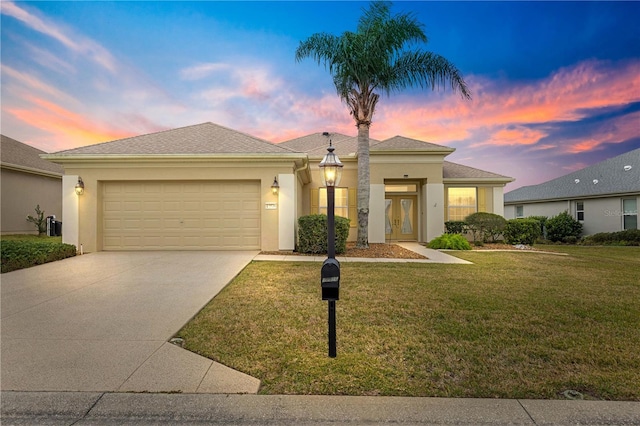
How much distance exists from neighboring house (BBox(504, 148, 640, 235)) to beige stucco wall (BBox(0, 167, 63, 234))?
29976 millimetres

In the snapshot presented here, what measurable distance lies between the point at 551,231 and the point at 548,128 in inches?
236

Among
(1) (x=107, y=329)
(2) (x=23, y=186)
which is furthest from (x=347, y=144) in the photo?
(2) (x=23, y=186)

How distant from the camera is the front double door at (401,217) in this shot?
15109 mm

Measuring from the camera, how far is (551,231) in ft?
57.4

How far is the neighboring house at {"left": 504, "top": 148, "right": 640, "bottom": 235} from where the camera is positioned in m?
16.0

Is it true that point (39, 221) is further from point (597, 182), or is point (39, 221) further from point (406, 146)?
point (597, 182)

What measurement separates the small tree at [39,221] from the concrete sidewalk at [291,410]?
17017mm

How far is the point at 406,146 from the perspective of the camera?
13906 millimetres

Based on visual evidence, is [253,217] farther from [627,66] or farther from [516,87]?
[627,66]

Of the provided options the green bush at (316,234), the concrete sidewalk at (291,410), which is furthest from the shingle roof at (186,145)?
the concrete sidewalk at (291,410)

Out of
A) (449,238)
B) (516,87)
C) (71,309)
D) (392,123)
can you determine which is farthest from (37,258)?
(516,87)

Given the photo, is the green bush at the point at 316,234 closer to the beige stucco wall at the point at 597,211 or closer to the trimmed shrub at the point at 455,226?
the trimmed shrub at the point at 455,226

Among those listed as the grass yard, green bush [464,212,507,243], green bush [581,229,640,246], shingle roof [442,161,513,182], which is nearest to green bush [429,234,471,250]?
green bush [464,212,507,243]

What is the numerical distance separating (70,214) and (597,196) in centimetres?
2536
